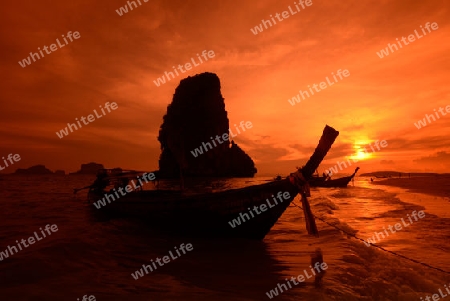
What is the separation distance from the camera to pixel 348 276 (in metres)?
6.30

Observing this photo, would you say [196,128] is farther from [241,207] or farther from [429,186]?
[241,207]

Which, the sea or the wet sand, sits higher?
the sea

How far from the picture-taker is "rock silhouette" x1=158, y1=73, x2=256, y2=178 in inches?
3268

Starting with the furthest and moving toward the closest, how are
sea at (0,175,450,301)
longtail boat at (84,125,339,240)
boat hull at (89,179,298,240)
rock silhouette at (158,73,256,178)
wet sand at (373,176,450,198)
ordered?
rock silhouette at (158,73,256,178) → wet sand at (373,176,450,198) → boat hull at (89,179,298,240) → longtail boat at (84,125,339,240) → sea at (0,175,450,301)

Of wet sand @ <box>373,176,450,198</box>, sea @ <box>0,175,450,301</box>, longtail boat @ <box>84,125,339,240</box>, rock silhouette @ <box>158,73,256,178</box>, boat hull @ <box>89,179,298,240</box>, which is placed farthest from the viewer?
rock silhouette @ <box>158,73,256,178</box>

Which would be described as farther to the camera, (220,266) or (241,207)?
(241,207)

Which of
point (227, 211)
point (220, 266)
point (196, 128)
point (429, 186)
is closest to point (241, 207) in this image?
point (227, 211)

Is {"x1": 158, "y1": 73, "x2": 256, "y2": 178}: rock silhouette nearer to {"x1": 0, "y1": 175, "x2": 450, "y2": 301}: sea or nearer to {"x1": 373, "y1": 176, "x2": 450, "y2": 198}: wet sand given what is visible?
{"x1": 373, "y1": 176, "x2": 450, "y2": 198}: wet sand

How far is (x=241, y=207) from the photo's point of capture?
936 centimetres

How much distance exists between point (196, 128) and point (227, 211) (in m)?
74.6

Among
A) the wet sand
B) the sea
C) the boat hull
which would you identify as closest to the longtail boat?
the boat hull

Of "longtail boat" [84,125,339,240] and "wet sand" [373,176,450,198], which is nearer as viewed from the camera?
"longtail boat" [84,125,339,240]

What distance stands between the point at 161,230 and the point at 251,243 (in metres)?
4.13

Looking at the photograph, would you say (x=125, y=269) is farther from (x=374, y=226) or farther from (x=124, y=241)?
(x=374, y=226)
